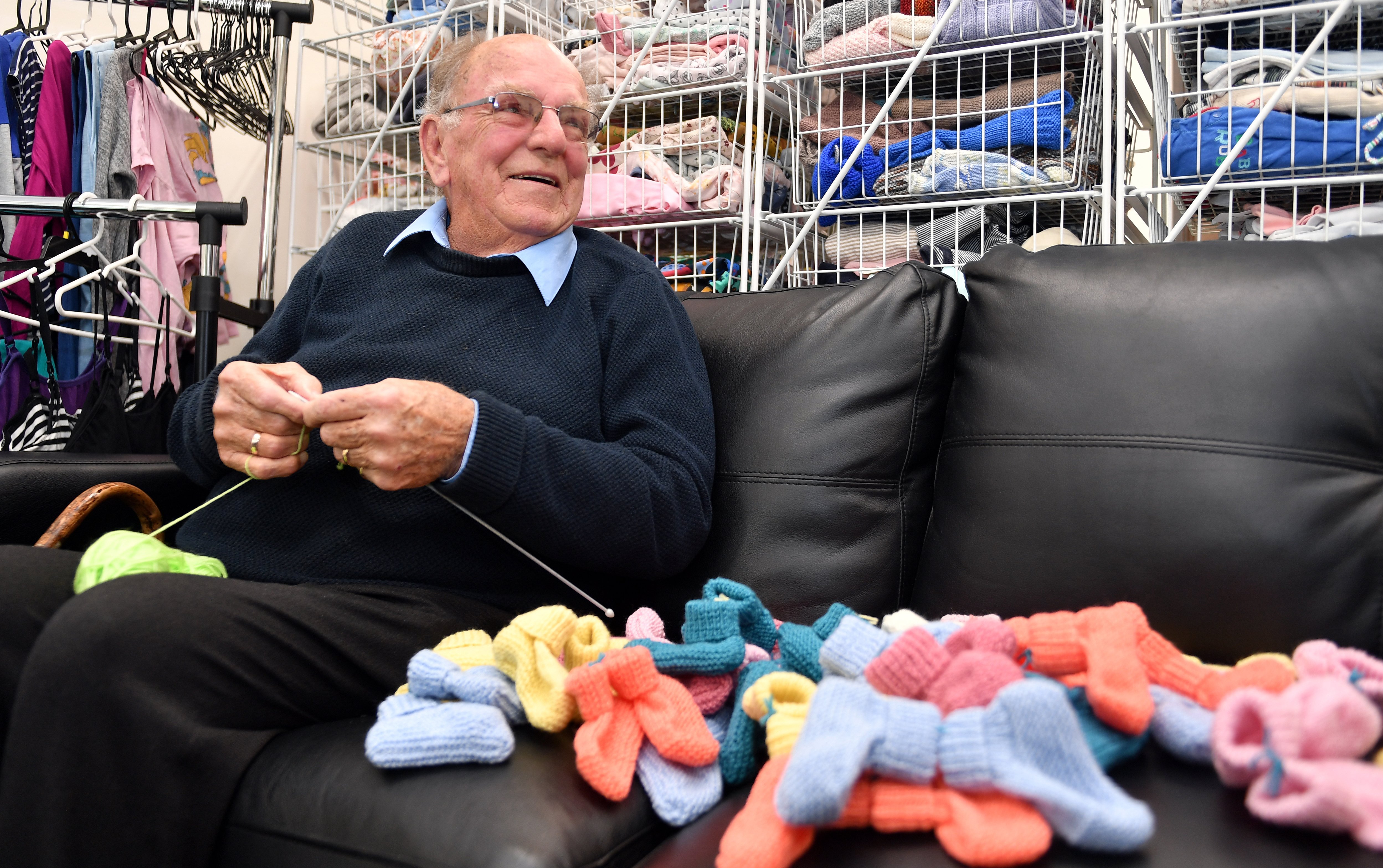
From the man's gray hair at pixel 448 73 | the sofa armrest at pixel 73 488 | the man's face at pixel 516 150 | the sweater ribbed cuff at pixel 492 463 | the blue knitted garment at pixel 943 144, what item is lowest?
the sofa armrest at pixel 73 488

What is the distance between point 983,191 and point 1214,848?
1.78m

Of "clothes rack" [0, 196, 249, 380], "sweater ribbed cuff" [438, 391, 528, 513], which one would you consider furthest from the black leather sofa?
"clothes rack" [0, 196, 249, 380]

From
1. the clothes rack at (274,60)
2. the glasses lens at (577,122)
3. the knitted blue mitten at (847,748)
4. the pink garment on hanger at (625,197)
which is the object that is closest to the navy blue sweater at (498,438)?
the glasses lens at (577,122)

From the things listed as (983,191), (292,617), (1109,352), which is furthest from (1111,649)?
(983,191)

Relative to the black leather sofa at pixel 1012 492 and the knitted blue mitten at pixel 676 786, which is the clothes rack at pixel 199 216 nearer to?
the black leather sofa at pixel 1012 492

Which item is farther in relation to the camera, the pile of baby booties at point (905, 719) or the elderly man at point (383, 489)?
the elderly man at point (383, 489)

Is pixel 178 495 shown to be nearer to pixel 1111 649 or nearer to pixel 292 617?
pixel 292 617

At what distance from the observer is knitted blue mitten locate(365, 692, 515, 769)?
2.50ft

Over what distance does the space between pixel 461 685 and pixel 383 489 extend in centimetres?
29

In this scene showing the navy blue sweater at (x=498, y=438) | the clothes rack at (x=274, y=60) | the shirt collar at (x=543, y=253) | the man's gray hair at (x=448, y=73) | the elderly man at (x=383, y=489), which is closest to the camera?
the elderly man at (x=383, y=489)

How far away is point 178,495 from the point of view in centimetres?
139

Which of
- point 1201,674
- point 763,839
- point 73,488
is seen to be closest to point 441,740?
point 763,839

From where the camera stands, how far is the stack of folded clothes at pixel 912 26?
83.1 inches

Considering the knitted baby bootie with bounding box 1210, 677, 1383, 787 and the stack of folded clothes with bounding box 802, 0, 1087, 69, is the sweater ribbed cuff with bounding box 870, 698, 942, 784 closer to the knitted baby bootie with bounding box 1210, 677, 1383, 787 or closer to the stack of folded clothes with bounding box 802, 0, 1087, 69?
the knitted baby bootie with bounding box 1210, 677, 1383, 787
